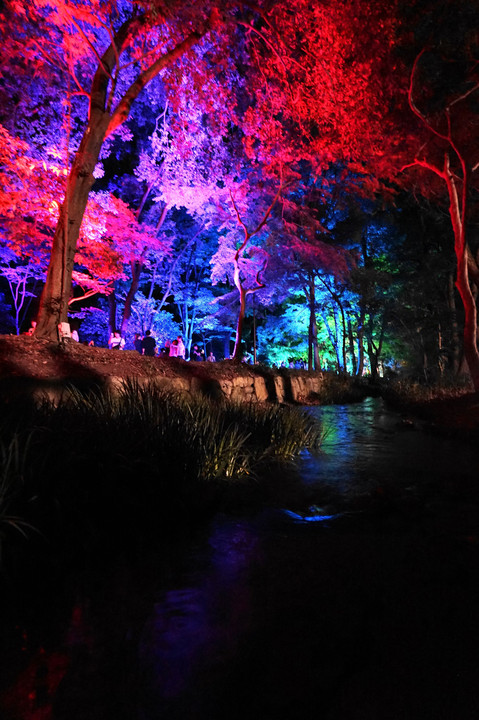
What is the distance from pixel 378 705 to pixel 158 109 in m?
23.8

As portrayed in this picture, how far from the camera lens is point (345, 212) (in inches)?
867

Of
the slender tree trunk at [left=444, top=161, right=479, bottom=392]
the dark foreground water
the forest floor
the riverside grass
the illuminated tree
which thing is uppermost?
the illuminated tree

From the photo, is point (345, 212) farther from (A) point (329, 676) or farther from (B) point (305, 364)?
(A) point (329, 676)

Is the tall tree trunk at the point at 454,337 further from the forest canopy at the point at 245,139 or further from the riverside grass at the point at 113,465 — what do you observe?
the riverside grass at the point at 113,465

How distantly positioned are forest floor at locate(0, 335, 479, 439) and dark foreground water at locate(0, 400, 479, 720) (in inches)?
174

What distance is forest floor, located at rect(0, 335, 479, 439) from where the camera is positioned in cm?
700

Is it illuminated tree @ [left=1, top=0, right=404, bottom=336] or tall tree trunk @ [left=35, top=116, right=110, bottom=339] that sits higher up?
illuminated tree @ [left=1, top=0, right=404, bottom=336]

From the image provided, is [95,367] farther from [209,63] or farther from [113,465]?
[209,63]

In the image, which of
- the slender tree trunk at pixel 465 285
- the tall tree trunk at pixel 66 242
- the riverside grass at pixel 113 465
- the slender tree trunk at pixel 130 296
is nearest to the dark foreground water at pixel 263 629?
the riverside grass at pixel 113 465

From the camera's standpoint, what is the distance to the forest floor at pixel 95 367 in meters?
7.00

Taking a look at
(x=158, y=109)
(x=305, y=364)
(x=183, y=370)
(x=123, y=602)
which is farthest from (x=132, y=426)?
(x=305, y=364)

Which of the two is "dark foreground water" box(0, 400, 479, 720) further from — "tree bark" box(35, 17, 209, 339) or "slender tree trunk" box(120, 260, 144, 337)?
"slender tree trunk" box(120, 260, 144, 337)

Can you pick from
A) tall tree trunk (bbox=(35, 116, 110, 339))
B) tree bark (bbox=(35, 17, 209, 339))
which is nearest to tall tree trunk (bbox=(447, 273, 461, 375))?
tree bark (bbox=(35, 17, 209, 339))

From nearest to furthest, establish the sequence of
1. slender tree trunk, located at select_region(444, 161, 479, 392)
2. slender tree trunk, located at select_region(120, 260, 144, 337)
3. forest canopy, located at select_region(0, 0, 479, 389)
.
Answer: forest canopy, located at select_region(0, 0, 479, 389), slender tree trunk, located at select_region(444, 161, 479, 392), slender tree trunk, located at select_region(120, 260, 144, 337)
